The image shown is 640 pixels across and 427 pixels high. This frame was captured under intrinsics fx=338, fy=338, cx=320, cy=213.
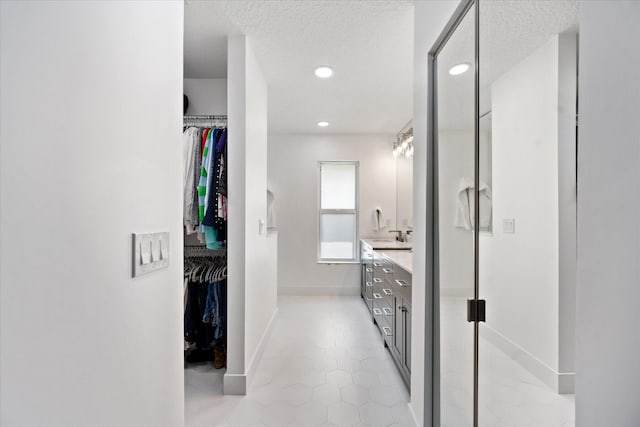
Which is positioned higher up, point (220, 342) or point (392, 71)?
point (392, 71)

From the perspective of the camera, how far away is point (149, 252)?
957mm

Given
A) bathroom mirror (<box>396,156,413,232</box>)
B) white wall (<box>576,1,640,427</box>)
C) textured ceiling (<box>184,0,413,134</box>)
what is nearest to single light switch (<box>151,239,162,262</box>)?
white wall (<box>576,1,640,427</box>)

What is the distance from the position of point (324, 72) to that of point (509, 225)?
2.36 m

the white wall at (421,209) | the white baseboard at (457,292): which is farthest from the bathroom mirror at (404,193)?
the white baseboard at (457,292)

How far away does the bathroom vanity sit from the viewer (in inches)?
94.7

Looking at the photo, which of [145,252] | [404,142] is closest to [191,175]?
[145,252]

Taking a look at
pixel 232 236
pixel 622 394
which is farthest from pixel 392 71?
pixel 622 394

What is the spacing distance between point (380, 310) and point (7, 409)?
324 centimetres

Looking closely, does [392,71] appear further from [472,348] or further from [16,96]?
[16,96]

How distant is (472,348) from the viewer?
133 cm

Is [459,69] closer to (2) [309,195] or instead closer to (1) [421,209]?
(1) [421,209]

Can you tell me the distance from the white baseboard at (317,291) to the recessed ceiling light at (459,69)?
418 cm

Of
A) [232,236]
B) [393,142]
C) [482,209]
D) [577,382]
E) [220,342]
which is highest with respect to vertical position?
[393,142]

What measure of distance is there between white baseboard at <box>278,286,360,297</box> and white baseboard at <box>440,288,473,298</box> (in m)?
3.75
